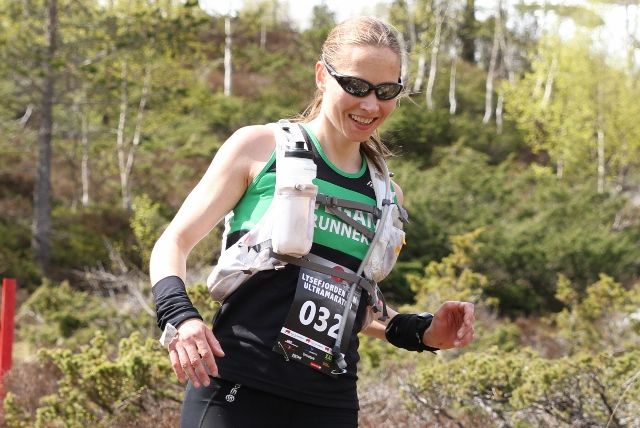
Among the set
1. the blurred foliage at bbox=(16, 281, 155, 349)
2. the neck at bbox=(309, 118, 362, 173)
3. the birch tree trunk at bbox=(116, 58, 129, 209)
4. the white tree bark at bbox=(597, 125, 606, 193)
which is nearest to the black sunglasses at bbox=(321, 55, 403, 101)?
the neck at bbox=(309, 118, 362, 173)

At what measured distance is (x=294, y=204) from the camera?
199 cm

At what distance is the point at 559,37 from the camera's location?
33.3 m

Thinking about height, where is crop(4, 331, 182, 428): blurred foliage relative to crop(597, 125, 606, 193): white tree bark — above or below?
above

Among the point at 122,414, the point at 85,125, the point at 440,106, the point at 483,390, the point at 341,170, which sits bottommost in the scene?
the point at 440,106

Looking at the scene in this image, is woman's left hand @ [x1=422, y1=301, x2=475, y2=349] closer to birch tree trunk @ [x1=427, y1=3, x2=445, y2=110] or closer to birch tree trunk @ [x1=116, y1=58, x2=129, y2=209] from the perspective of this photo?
birch tree trunk @ [x1=116, y1=58, x2=129, y2=209]

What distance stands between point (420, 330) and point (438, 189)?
46.3ft

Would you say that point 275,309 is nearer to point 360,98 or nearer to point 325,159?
point 325,159

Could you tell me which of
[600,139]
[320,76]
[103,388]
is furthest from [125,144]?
[320,76]

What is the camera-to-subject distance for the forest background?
193 inches

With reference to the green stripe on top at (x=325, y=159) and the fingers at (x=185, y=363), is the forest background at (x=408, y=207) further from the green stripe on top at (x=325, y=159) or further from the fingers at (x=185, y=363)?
the fingers at (x=185, y=363)

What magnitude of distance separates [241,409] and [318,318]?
0.24 m

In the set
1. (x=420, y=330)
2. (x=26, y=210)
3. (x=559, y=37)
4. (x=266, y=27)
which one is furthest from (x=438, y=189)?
(x=266, y=27)

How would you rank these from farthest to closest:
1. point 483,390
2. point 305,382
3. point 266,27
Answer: point 266,27 → point 483,390 → point 305,382

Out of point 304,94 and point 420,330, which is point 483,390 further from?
point 304,94
